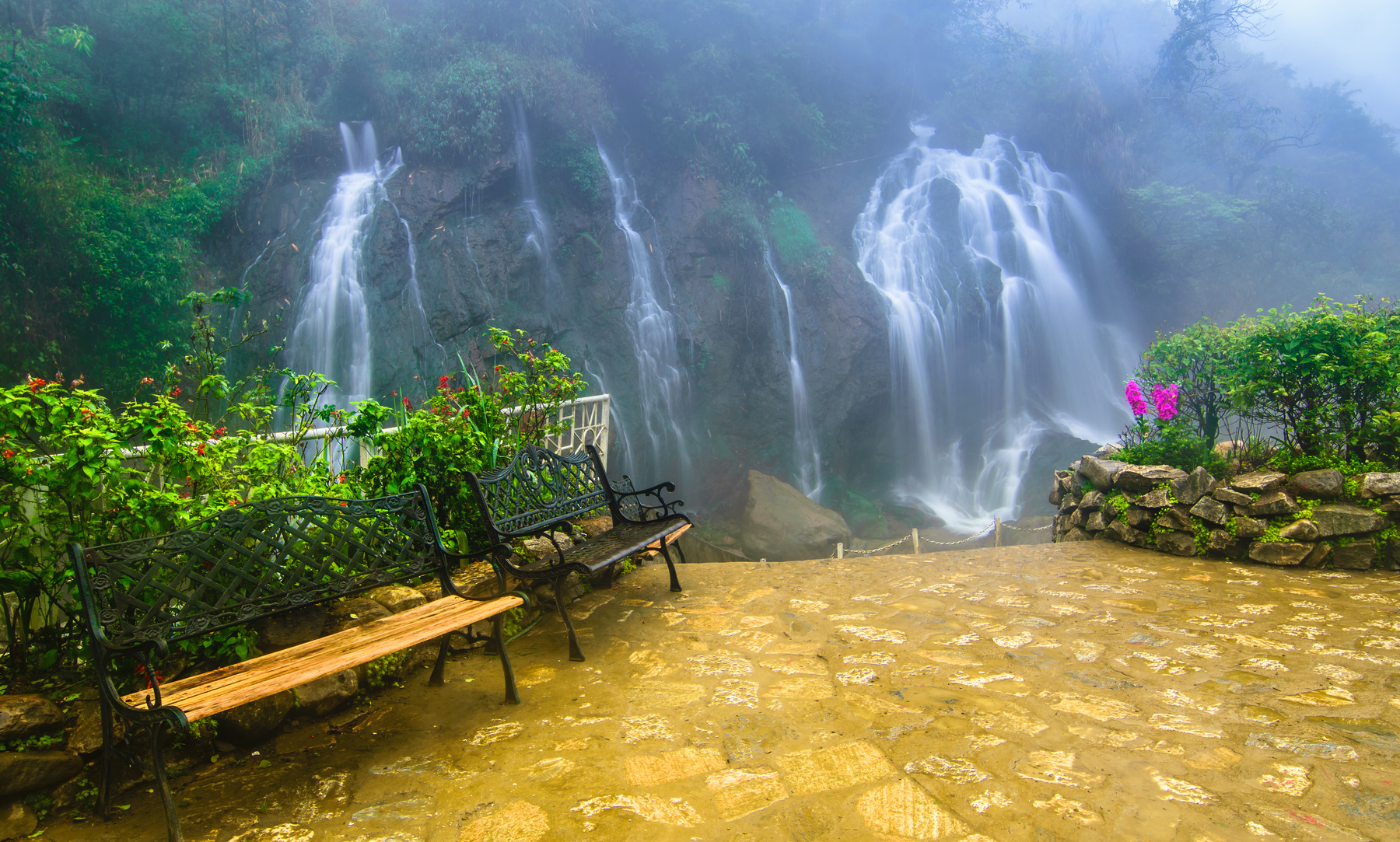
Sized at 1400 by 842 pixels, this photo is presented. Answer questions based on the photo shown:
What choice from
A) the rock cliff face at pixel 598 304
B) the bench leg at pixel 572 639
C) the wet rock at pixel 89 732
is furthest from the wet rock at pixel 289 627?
the rock cliff face at pixel 598 304

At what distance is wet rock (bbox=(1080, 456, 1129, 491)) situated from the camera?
5.49 meters

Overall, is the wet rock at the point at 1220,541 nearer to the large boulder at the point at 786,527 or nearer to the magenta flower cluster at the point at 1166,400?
the magenta flower cluster at the point at 1166,400

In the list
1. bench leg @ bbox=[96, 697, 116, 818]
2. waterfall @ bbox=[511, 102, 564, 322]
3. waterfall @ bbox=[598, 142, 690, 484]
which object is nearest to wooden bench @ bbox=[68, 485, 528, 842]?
bench leg @ bbox=[96, 697, 116, 818]

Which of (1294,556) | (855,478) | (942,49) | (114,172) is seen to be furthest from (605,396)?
(942,49)

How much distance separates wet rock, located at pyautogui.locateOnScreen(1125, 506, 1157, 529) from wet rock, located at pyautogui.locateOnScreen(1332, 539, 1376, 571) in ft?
3.44

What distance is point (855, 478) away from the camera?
1445 cm

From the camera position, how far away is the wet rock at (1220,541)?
4.64m

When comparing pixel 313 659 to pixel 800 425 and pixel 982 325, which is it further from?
pixel 982 325

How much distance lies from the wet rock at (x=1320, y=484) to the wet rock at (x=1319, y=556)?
38cm

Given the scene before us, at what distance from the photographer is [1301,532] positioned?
4406mm

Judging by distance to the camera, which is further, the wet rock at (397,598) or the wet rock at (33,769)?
the wet rock at (397,598)

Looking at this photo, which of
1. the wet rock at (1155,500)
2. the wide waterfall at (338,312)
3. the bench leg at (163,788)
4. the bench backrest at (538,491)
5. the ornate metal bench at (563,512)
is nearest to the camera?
the bench leg at (163,788)

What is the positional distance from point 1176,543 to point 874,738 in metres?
3.97

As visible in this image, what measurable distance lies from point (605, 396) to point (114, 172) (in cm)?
1306
